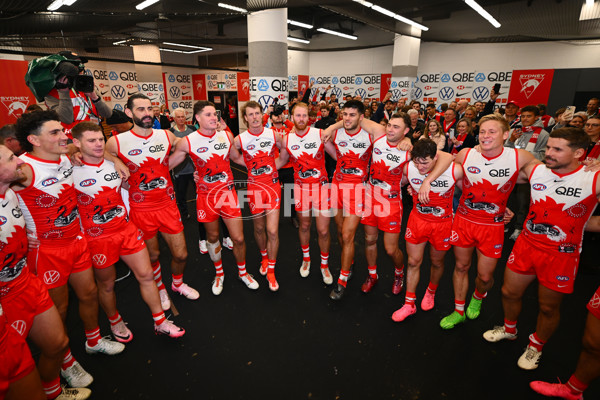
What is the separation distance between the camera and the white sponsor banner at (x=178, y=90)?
1628cm

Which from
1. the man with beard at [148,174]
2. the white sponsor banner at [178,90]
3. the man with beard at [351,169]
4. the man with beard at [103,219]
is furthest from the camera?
the white sponsor banner at [178,90]

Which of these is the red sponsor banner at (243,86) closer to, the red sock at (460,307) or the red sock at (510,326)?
the red sock at (460,307)

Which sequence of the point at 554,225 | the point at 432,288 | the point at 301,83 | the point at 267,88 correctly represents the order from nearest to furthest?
1. the point at 554,225
2. the point at 432,288
3. the point at 267,88
4. the point at 301,83

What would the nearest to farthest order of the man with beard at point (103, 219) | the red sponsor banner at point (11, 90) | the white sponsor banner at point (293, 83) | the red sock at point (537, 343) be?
the man with beard at point (103, 219)
the red sock at point (537, 343)
the red sponsor banner at point (11, 90)
the white sponsor banner at point (293, 83)

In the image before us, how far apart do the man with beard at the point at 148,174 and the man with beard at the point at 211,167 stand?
240 mm

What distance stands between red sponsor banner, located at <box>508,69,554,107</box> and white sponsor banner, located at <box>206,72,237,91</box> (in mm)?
12854

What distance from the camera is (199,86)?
17266mm

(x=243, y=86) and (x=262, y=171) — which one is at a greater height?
(x=243, y=86)

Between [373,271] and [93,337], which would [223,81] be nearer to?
[373,271]

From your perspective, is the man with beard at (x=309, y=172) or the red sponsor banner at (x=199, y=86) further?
the red sponsor banner at (x=199, y=86)

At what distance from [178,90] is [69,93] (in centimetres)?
1494

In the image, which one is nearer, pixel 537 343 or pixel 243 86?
pixel 537 343

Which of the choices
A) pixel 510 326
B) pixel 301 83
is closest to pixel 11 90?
pixel 510 326

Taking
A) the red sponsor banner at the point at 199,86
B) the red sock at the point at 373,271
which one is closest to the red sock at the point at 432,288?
the red sock at the point at 373,271
